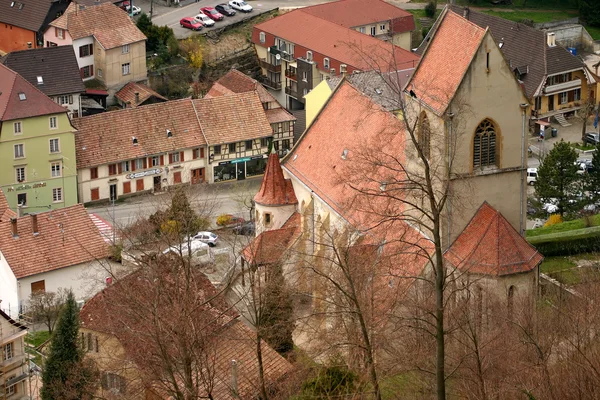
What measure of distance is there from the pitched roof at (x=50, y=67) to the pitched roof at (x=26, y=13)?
11.3m

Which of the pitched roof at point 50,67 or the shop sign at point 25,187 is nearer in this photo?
the shop sign at point 25,187

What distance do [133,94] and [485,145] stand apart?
53.7m

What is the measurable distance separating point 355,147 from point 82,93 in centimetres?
4035

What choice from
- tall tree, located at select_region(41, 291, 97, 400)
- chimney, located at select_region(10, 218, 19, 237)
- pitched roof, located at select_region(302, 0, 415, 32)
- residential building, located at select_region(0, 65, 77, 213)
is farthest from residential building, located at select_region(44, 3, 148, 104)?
tall tree, located at select_region(41, 291, 97, 400)

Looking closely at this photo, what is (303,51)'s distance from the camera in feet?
404

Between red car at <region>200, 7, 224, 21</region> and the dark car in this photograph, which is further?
the dark car

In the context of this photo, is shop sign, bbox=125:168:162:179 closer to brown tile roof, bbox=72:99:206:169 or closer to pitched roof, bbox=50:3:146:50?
brown tile roof, bbox=72:99:206:169

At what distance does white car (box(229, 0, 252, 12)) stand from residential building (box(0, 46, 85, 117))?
28.9 m

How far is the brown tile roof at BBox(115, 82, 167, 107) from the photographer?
117500 mm

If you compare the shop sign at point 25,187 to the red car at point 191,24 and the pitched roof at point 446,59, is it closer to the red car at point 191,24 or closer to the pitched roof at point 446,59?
the red car at point 191,24

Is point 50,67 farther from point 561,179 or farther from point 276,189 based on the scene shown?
point 561,179

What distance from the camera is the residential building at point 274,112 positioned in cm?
11350

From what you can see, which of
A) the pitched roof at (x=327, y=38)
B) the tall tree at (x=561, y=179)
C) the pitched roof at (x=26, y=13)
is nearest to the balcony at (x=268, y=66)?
the pitched roof at (x=327, y=38)

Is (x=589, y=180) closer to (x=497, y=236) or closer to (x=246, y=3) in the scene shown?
(x=497, y=236)
